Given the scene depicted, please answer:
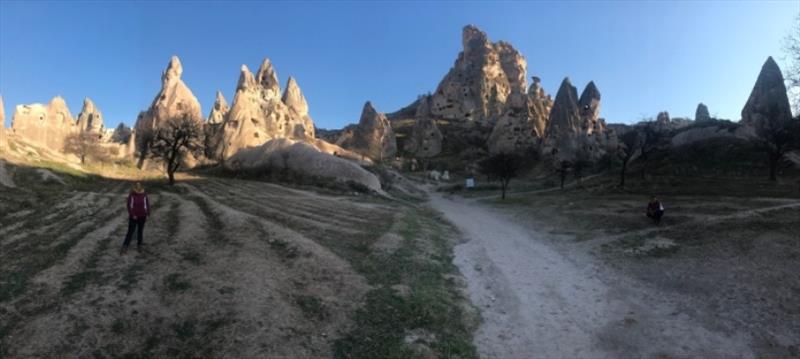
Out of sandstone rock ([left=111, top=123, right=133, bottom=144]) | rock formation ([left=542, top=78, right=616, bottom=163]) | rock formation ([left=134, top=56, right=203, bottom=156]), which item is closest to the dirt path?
rock formation ([left=542, top=78, right=616, bottom=163])

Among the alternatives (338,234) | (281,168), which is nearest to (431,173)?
(281,168)

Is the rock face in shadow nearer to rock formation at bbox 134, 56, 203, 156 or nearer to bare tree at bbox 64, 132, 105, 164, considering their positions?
rock formation at bbox 134, 56, 203, 156

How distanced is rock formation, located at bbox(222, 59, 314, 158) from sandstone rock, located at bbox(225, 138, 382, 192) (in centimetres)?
734

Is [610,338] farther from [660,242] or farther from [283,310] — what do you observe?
[660,242]

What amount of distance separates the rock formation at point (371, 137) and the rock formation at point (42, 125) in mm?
61917

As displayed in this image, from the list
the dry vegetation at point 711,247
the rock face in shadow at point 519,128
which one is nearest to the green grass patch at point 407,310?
the dry vegetation at point 711,247

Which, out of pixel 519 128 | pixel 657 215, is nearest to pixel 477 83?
pixel 519 128

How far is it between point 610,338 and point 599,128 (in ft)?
379

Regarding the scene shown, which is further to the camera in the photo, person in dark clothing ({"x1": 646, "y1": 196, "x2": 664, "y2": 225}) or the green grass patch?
person in dark clothing ({"x1": 646, "y1": 196, "x2": 664, "y2": 225})

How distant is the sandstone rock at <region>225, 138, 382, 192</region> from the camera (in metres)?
60.2

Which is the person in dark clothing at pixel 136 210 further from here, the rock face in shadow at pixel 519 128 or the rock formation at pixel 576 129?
the rock face in shadow at pixel 519 128

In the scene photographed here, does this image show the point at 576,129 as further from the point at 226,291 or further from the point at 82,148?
the point at 226,291

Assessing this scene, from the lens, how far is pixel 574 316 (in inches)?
529

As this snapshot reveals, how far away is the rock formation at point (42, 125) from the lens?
94500 millimetres
